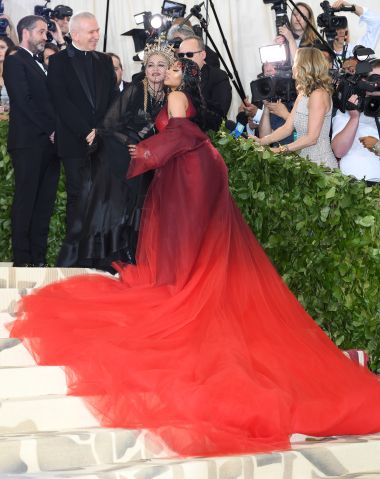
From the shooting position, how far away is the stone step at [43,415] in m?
4.68

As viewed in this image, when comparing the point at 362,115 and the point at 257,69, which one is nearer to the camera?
the point at 362,115

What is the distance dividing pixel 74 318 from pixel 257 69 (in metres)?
5.47

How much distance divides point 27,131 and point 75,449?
3.69 metres

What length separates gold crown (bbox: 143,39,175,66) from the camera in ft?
21.4

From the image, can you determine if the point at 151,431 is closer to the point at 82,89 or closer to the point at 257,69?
the point at 82,89

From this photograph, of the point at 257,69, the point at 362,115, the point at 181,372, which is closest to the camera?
the point at 181,372

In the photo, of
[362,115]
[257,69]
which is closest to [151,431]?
[362,115]

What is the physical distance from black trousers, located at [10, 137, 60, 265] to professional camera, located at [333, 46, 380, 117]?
2240mm

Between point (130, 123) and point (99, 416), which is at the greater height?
point (130, 123)

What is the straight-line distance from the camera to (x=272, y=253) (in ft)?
21.4

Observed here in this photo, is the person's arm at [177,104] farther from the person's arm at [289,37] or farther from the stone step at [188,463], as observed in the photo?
the stone step at [188,463]

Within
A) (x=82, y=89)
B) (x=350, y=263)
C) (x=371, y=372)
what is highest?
(x=82, y=89)

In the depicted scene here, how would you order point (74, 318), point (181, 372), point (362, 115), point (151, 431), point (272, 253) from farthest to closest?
point (362, 115), point (272, 253), point (74, 318), point (181, 372), point (151, 431)

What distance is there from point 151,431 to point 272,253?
2.25 metres
